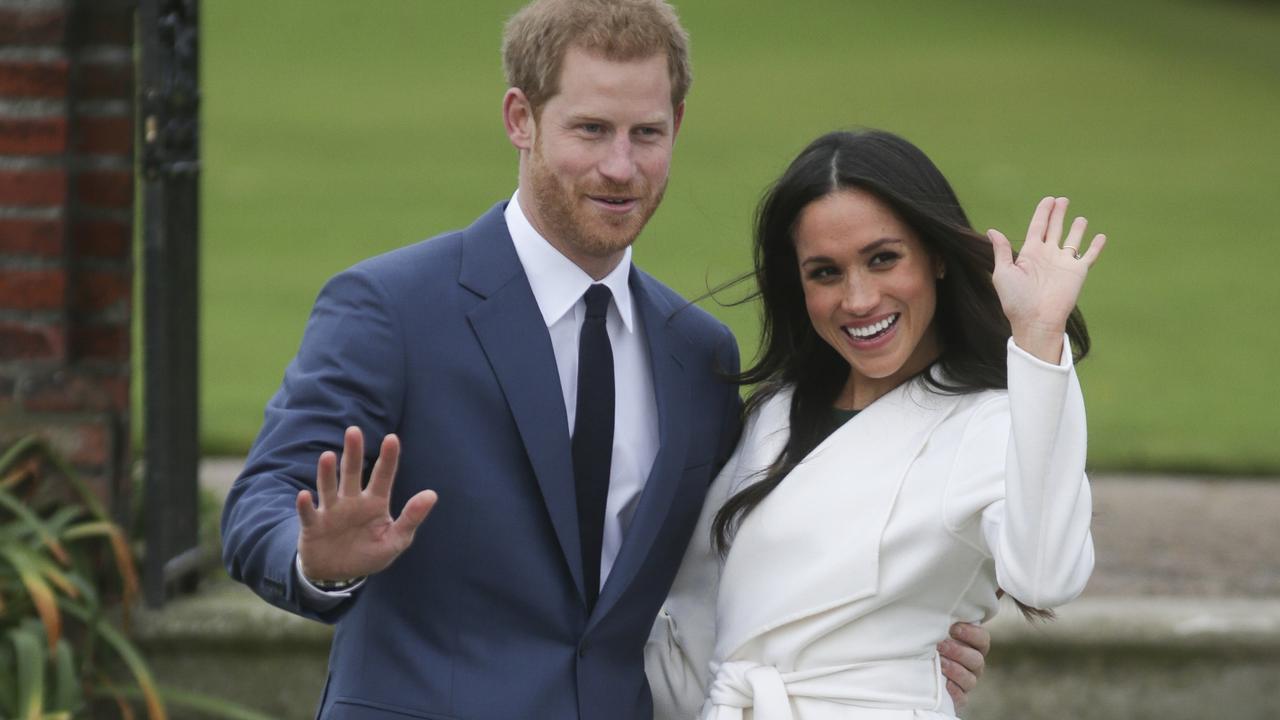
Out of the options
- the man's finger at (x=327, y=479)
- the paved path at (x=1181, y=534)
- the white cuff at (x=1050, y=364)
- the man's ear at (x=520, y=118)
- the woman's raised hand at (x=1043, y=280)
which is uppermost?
the man's ear at (x=520, y=118)

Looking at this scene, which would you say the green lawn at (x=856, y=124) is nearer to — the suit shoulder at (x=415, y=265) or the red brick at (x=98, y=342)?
the red brick at (x=98, y=342)

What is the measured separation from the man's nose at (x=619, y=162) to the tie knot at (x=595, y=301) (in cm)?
21

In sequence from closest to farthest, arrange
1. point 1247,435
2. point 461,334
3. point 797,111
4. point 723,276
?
1. point 461,334
2. point 1247,435
3. point 723,276
4. point 797,111

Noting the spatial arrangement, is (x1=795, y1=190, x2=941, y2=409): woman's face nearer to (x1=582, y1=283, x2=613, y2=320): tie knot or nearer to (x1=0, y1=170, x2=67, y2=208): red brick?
(x1=582, y1=283, x2=613, y2=320): tie knot

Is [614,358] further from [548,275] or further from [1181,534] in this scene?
[1181,534]

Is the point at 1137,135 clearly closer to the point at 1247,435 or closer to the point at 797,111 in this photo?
the point at 797,111

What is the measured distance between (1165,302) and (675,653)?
666cm

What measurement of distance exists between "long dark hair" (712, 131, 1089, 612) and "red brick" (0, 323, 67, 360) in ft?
6.23

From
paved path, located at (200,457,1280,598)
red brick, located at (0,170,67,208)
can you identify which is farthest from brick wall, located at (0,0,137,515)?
paved path, located at (200,457,1280,598)

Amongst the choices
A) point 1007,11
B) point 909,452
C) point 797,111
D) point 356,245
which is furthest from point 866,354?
point 1007,11

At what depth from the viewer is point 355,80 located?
1388 cm

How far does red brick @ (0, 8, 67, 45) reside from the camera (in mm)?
4332

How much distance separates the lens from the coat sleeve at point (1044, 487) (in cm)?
267

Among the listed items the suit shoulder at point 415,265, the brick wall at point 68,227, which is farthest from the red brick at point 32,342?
the suit shoulder at point 415,265
